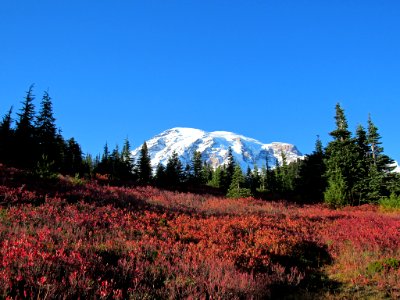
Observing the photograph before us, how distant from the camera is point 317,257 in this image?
1117cm

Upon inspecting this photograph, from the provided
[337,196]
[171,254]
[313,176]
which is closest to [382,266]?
[171,254]

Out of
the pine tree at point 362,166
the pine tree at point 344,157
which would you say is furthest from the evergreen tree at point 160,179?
the pine tree at point 362,166

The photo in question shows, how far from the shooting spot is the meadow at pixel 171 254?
5.80m

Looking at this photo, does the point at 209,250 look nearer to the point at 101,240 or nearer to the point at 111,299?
the point at 101,240

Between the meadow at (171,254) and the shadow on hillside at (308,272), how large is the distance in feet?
0.12

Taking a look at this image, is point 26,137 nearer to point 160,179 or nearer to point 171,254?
point 160,179

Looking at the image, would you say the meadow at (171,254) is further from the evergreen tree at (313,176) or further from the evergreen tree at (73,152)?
the evergreen tree at (73,152)

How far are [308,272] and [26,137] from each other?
36.5 metres

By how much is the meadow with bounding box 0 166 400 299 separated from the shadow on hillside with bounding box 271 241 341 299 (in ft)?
0.12

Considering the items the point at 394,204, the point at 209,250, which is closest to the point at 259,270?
the point at 209,250

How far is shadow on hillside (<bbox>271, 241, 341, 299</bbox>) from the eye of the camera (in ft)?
25.5

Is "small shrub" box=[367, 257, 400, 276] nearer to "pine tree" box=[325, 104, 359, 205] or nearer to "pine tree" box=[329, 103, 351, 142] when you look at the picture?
"pine tree" box=[325, 104, 359, 205]

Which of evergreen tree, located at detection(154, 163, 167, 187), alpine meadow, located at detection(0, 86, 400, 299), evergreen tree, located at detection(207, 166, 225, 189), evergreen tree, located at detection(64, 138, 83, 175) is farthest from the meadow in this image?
evergreen tree, located at detection(207, 166, 225, 189)

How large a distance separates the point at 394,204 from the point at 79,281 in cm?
2883
